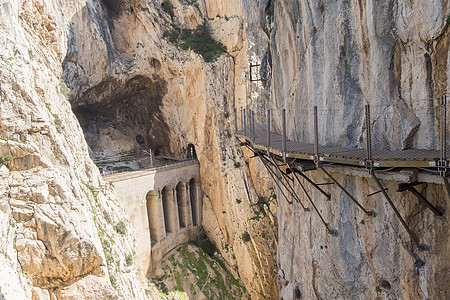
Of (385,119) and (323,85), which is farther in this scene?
(323,85)

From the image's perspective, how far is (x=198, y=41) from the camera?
35.5 metres

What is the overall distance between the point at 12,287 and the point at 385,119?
62.0 ft

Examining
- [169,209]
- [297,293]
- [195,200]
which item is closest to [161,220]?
[169,209]

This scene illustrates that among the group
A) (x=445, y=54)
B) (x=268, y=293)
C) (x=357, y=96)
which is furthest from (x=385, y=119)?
(x=268, y=293)

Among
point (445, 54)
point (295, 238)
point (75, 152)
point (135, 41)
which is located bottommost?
point (295, 238)

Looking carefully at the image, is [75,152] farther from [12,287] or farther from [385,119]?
[385,119]

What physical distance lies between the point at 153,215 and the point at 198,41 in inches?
815

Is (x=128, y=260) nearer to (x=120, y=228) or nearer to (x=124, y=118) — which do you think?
(x=120, y=228)

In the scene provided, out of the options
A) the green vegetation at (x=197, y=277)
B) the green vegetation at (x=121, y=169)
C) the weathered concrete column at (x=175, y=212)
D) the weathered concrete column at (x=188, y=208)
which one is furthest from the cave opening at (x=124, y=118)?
the green vegetation at (x=197, y=277)

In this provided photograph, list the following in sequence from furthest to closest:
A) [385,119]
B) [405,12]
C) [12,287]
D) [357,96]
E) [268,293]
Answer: [268,293] < [12,287] < [357,96] < [385,119] < [405,12]

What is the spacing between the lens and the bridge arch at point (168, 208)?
3212 cm

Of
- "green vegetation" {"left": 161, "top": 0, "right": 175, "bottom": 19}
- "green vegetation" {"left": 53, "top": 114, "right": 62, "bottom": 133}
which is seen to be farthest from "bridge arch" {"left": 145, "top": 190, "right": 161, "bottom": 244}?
"green vegetation" {"left": 161, "top": 0, "right": 175, "bottom": 19}

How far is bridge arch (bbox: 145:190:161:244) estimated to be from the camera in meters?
30.0

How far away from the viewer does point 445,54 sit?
22.5 feet
